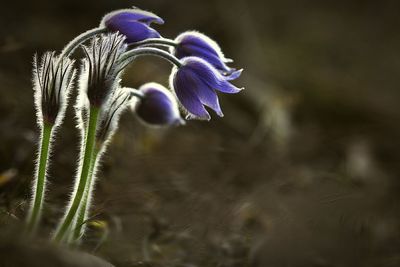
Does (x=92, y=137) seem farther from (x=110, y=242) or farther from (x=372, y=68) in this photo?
(x=372, y=68)

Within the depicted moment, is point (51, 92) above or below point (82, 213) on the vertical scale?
above

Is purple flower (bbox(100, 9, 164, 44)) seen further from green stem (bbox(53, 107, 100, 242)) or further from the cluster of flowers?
green stem (bbox(53, 107, 100, 242))

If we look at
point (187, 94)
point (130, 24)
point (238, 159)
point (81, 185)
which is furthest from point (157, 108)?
point (238, 159)

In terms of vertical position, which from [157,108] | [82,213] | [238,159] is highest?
[238,159]

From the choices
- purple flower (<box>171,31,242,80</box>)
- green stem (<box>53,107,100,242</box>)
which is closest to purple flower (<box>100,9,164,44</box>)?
purple flower (<box>171,31,242,80</box>)

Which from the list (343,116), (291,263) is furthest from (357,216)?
(343,116)

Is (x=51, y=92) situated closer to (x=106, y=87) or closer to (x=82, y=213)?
(x=106, y=87)
